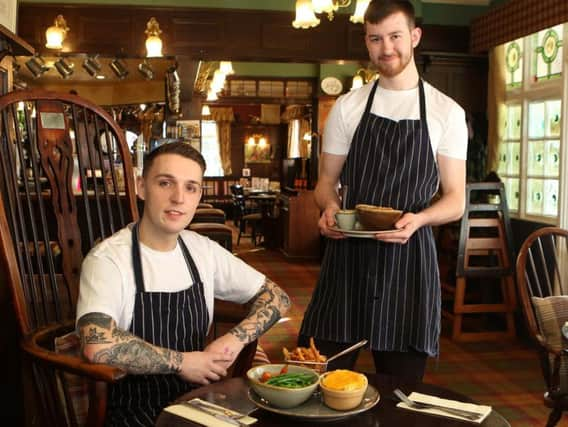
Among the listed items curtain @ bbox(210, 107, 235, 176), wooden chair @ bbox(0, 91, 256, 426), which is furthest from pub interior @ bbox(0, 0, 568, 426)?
curtain @ bbox(210, 107, 235, 176)

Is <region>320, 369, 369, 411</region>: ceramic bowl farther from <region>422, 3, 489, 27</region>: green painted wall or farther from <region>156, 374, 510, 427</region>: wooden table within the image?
<region>422, 3, 489, 27</region>: green painted wall

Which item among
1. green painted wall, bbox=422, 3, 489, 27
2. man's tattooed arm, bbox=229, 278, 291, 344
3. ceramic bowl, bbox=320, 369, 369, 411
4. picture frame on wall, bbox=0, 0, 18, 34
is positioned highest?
green painted wall, bbox=422, 3, 489, 27

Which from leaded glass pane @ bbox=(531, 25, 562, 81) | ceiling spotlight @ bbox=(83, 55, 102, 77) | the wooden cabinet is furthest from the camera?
the wooden cabinet

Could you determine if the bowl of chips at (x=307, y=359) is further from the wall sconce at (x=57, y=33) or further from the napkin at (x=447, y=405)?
the wall sconce at (x=57, y=33)

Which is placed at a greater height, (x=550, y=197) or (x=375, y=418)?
(x=550, y=197)

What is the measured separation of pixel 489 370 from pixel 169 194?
3316 mm

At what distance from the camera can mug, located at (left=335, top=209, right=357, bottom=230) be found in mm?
1938

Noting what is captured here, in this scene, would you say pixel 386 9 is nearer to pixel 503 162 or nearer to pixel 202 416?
pixel 202 416

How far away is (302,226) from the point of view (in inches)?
372

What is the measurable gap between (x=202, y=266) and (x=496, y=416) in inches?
33.1

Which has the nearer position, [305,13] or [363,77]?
[305,13]

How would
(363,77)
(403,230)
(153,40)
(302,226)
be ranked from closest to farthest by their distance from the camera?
(403,230) → (153,40) → (363,77) → (302,226)

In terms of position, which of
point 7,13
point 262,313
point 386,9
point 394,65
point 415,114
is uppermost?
point 7,13

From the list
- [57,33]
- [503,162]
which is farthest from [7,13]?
[503,162]
